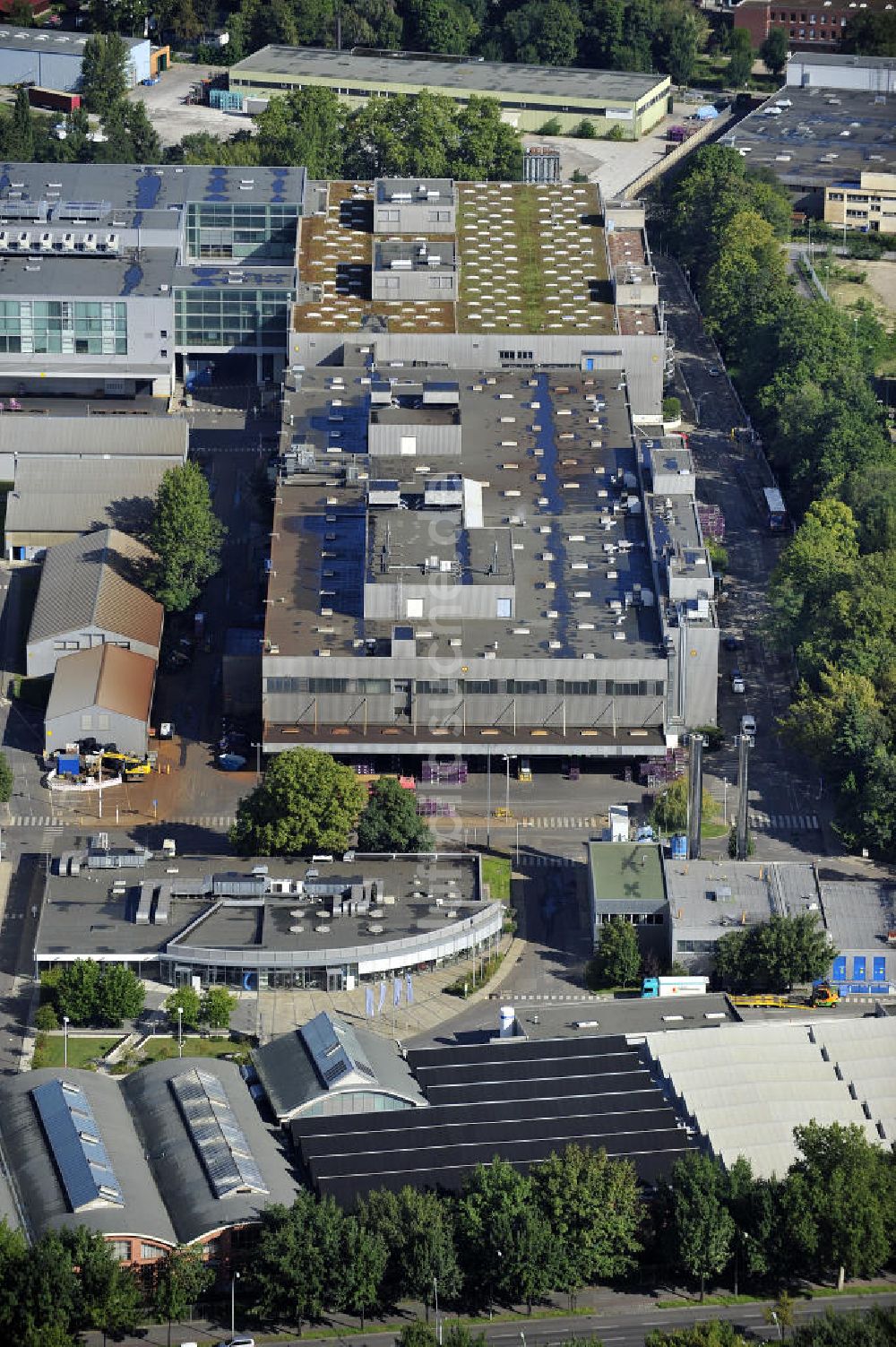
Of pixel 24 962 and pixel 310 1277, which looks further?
pixel 24 962

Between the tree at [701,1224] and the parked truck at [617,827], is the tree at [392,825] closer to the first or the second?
the parked truck at [617,827]

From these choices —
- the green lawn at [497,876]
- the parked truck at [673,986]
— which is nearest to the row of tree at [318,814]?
the green lawn at [497,876]

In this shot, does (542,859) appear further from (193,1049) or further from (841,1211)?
(841,1211)

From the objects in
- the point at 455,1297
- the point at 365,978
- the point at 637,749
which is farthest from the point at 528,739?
the point at 455,1297

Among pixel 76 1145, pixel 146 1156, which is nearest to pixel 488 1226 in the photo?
pixel 146 1156

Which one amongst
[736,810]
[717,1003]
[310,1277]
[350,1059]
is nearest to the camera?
[310,1277]

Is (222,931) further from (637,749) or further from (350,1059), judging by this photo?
(637,749)
